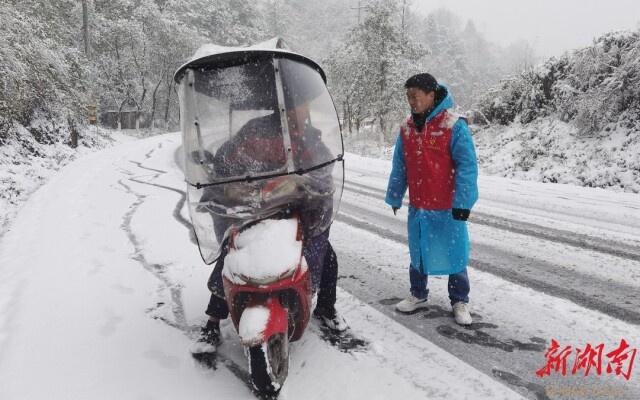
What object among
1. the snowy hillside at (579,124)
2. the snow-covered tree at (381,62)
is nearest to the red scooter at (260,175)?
the snowy hillside at (579,124)

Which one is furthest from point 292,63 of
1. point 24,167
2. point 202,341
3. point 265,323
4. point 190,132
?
A: point 24,167

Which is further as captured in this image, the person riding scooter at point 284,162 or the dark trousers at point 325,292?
the dark trousers at point 325,292

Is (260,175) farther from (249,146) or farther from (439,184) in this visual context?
(439,184)

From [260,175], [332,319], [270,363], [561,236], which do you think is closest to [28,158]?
[332,319]

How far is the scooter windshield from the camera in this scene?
7.74 feet

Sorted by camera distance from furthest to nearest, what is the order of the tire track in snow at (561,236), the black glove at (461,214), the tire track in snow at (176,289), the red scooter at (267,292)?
the tire track in snow at (561,236), the black glove at (461,214), the tire track in snow at (176,289), the red scooter at (267,292)

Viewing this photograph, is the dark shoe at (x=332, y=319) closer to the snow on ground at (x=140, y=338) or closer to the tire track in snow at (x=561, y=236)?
the snow on ground at (x=140, y=338)

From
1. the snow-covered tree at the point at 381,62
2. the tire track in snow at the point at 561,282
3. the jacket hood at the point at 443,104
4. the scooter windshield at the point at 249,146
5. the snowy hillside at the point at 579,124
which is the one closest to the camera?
the scooter windshield at the point at 249,146

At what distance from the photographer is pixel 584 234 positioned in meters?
5.64

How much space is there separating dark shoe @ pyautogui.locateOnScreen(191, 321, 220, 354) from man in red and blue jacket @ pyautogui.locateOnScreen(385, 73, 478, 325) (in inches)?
58.3

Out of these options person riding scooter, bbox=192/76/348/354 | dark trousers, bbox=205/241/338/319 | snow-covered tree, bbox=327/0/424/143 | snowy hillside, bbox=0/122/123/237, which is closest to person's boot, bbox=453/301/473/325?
dark trousers, bbox=205/241/338/319

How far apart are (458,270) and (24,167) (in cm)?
1213

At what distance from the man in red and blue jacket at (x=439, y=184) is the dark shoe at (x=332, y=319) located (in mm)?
599

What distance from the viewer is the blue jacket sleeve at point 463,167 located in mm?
3021
